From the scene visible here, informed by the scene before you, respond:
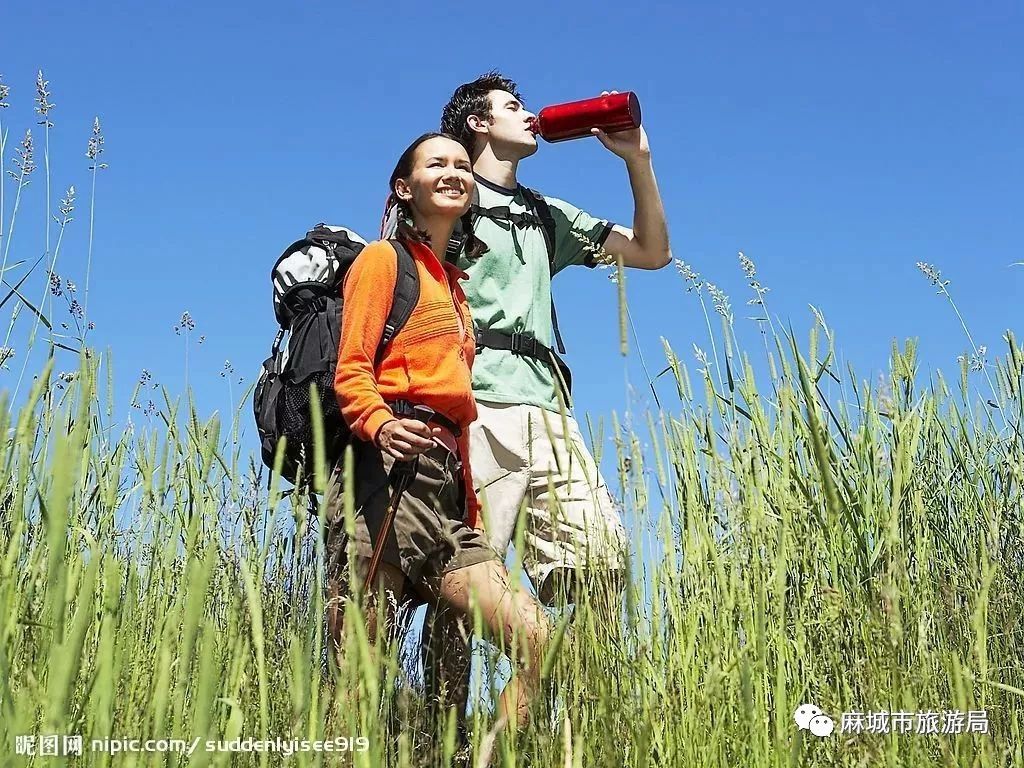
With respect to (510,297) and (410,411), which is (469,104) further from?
(410,411)

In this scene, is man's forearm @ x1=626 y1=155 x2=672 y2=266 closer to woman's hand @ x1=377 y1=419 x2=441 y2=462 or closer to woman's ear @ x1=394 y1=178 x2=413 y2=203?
woman's ear @ x1=394 y1=178 x2=413 y2=203

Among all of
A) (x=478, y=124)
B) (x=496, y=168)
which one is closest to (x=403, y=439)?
(x=496, y=168)

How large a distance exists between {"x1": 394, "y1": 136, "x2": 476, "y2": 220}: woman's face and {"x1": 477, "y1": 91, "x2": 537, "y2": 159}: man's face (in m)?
0.69

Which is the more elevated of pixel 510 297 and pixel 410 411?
pixel 510 297

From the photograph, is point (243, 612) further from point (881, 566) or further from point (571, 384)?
point (571, 384)

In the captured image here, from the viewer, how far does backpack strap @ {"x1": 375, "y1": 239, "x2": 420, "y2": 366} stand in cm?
216

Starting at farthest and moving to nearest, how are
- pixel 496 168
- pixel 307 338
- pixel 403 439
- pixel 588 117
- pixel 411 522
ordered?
1. pixel 496 168
2. pixel 588 117
3. pixel 307 338
4. pixel 411 522
5. pixel 403 439

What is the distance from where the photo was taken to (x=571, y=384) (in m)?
2.92

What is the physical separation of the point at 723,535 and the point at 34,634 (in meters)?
1.15

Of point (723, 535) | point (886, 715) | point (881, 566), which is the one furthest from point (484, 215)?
point (886, 715)

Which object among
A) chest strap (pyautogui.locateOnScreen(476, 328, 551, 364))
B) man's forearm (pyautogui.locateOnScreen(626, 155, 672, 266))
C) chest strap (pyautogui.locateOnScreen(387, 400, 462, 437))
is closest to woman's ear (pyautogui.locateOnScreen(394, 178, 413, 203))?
chest strap (pyautogui.locateOnScreen(476, 328, 551, 364))

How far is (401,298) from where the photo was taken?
7.16 feet

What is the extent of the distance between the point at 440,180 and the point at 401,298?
349 mm

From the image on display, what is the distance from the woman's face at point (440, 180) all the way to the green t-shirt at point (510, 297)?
27 cm
